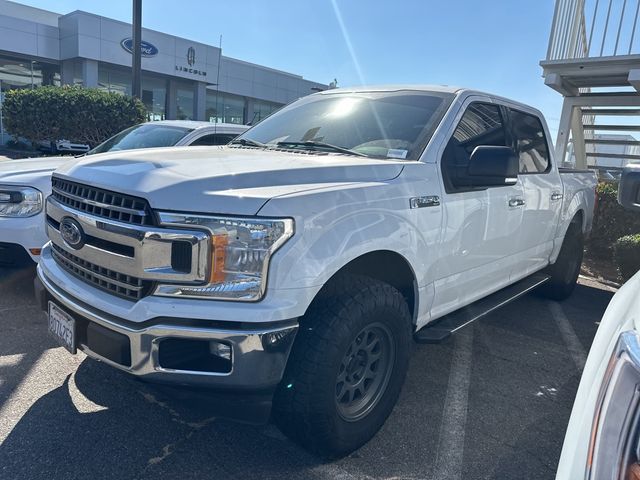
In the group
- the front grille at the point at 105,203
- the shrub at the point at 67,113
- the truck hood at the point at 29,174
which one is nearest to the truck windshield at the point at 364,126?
the front grille at the point at 105,203

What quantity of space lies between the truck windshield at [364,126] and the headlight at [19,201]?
5.92 ft

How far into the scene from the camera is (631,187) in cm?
217

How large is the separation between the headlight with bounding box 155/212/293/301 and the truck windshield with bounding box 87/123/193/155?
3.89 meters

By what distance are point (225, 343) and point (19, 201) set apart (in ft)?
10.1

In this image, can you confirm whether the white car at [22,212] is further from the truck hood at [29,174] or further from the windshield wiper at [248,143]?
the windshield wiper at [248,143]

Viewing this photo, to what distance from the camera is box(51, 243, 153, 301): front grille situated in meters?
2.28

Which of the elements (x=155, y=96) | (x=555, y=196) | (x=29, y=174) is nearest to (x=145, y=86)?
(x=155, y=96)

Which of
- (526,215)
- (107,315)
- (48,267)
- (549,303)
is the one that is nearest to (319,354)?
(107,315)

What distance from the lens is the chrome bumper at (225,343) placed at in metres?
2.15

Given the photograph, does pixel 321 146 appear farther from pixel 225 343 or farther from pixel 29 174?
pixel 29 174

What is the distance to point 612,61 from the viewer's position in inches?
309

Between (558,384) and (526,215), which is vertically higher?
(526,215)

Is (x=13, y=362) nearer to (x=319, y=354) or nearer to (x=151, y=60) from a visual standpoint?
(x=319, y=354)

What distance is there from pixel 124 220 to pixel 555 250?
428 centimetres
